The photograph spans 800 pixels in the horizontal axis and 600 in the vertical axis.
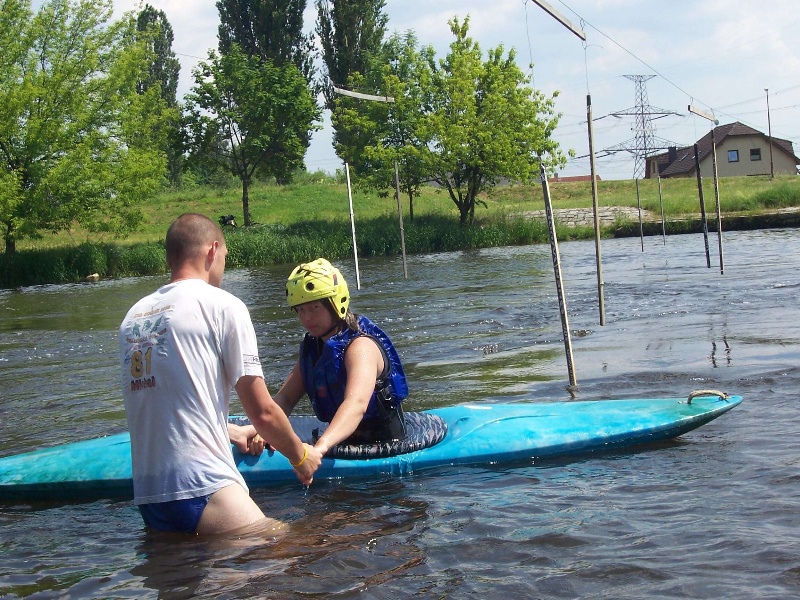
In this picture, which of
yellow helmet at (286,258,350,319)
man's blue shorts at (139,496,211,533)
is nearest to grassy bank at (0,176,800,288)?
yellow helmet at (286,258,350,319)

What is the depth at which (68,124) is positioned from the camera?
116 ft

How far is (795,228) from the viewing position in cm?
3759

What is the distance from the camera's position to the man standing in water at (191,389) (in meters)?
3.63

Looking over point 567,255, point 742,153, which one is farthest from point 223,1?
point 742,153

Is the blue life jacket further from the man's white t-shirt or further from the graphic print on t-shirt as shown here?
the graphic print on t-shirt

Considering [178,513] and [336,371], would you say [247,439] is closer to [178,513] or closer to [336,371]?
[336,371]

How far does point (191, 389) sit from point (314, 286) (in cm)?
117

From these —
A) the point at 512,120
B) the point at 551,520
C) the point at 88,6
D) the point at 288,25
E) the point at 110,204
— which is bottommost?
the point at 551,520

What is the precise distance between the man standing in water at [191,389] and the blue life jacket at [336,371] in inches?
39.9

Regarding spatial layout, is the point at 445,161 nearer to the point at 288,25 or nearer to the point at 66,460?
the point at 288,25

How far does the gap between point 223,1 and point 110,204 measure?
22870mm

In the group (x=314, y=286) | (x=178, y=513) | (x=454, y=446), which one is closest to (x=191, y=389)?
(x=178, y=513)

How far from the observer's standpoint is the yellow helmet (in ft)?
15.3

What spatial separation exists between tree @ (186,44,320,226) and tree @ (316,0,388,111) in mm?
10637
